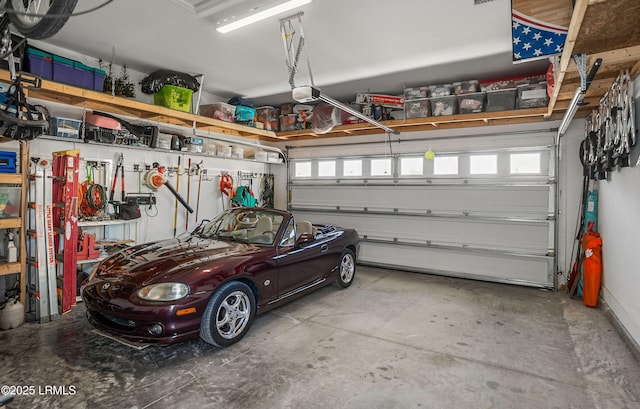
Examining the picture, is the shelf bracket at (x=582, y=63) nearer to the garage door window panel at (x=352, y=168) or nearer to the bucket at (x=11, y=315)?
the garage door window panel at (x=352, y=168)

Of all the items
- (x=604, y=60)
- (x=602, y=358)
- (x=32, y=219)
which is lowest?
(x=602, y=358)

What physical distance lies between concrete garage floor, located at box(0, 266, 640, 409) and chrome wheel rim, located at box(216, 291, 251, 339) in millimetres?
155

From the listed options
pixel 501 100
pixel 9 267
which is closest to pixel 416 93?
pixel 501 100

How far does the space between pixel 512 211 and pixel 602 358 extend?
2.87 m

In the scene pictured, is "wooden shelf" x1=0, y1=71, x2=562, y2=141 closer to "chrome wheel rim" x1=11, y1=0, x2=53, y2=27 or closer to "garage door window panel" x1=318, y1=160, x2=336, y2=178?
"garage door window panel" x1=318, y1=160, x2=336, y2=178

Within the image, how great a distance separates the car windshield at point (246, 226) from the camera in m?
3.89

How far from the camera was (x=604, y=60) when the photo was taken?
2736 millimetres

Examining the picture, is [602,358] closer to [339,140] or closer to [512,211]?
[512,211]

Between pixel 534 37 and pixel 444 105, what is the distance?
8.92 ft

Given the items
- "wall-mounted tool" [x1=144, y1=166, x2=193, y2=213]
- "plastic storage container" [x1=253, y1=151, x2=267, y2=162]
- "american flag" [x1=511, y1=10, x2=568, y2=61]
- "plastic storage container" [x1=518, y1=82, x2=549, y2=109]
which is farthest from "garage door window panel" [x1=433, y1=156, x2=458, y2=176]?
"wall-mounted tool" [x1=144, y1=166, x2=193, y2=213]

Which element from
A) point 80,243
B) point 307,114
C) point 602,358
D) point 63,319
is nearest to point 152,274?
point 63,319

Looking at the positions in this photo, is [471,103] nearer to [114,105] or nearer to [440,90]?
[440,90]

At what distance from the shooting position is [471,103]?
16.7ft

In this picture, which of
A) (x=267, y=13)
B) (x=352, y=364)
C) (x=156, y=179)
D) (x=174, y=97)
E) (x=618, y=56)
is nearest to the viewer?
(x=618, y=56)
